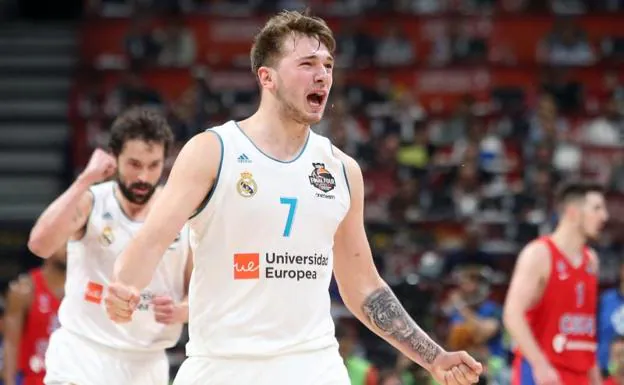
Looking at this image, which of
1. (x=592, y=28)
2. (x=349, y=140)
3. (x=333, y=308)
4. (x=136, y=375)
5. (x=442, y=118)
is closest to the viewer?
(x=136, y=375)

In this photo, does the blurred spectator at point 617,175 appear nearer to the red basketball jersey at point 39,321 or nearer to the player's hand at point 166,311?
the red basketball jersey at point 39,321

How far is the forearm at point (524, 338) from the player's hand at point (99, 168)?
3.31 metres

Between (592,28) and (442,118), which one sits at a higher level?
(592,28)

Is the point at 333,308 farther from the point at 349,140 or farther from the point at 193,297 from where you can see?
the point at 193,297

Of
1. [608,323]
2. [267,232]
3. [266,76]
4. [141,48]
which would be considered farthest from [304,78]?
[141,48]

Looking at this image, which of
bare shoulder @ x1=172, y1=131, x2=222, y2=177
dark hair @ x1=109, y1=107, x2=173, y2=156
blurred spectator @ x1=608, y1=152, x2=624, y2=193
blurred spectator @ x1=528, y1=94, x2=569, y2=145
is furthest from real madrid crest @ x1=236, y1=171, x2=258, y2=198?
blurred spectator @ x1=528, y1=94, x2=569, y2=145

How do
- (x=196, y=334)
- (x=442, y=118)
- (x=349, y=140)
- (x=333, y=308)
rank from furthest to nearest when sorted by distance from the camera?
(x=442, y=118)
(x=349, y=140)
(x=333, y=308)
(x=196, y=334)

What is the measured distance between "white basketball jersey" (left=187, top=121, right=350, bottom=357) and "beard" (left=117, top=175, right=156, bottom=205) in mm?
1643

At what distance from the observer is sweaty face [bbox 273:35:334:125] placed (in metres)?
4.84

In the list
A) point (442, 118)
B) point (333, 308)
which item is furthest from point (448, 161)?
point (333, 308)

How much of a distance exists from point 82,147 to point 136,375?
39.4 feet

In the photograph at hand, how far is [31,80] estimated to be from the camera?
65.2ft

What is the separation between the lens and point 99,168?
6.21 m

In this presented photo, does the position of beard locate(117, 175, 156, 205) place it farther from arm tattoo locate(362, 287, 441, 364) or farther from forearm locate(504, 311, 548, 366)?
forearm locate(504, 311, 548, 366)
